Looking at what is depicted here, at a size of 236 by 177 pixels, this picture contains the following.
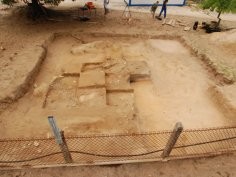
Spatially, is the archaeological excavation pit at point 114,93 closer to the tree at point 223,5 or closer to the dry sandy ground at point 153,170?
the dry sandy ground at point 153,170

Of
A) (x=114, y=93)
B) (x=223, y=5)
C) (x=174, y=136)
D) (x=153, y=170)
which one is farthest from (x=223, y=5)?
(x=153, y=170)

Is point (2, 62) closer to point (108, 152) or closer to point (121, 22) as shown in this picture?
point (108, 152)

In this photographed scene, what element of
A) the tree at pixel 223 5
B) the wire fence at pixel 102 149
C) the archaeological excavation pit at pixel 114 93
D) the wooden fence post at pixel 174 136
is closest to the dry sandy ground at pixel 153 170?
the wire fence at pixel 102 149

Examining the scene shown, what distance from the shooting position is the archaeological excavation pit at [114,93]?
6340mm

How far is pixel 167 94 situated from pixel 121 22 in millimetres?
6777

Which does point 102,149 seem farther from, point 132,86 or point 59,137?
point 132,86

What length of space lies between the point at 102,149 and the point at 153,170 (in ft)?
4.69

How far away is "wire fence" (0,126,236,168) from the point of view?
4898 millimetres

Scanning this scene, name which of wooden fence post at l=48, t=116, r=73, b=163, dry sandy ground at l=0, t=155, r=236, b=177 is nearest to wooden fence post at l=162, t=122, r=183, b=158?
dry sandy ground at l=0, t=155, r=236, b=177

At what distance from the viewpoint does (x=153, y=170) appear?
488 centimetres

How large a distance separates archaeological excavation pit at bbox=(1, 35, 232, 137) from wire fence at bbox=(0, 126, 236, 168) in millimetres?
430

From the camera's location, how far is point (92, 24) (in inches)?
485

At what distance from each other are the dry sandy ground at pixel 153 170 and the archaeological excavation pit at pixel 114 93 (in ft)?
4.39

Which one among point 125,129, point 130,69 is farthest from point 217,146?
point 130,69
